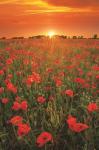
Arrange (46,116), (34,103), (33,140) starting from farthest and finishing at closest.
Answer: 1. (34,103)
2. (46,116)
3. (33,140)

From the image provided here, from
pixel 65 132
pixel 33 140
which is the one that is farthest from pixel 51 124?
pixel 33 140

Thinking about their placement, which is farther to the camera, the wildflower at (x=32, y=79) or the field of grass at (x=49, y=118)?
the wildflower at (x=32, y=79)

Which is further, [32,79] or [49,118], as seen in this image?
[32,79]

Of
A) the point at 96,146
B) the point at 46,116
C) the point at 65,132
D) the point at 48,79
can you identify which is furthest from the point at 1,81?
the point at 96,146

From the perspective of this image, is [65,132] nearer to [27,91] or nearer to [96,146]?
[96,146]

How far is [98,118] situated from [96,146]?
1.65 feet

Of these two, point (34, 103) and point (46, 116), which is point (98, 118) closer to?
point (46, 116)

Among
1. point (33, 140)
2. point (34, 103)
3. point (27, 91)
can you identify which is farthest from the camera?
point (27, 91)

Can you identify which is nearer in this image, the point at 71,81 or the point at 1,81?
the point at 71,81

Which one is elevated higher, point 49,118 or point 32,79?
point 32,79

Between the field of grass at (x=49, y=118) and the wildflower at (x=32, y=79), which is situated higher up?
the wildflower at (x=32, y=79)

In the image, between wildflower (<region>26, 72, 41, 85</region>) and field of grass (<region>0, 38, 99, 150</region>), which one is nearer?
field of grass (<region>0, 38, 99, 150</region>)

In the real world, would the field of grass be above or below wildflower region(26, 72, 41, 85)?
below

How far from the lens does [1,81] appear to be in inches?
231
